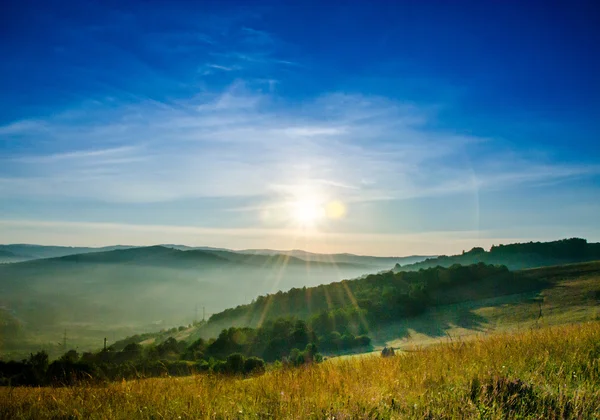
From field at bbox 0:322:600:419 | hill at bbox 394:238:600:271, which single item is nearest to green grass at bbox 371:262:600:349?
field at bbox 0:322:600:419

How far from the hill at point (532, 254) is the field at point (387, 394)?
140m

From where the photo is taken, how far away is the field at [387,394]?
5.50 metres

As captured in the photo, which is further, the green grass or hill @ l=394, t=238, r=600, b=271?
hill @ l=394, t=238, r=600, b=271

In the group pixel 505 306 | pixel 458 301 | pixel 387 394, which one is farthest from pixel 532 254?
pixel 387 394

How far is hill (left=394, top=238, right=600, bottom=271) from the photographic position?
474ft

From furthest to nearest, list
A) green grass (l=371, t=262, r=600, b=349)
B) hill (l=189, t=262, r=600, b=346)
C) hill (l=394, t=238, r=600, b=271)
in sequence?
1. hill (l=394, t=238, r=600, b=271)
2. hill (l=189, t=262, r=600, b=346)
3. green grass (l=371, t=262, r=600, b=349)

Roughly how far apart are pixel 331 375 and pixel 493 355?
11.7ft

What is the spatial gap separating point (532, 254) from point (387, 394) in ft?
565

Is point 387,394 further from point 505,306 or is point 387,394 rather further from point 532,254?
point 532,254

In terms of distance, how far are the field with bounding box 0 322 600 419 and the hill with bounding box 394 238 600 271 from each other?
459 ft

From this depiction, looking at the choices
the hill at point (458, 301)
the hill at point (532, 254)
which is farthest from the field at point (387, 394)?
the hill at point (532, 254)

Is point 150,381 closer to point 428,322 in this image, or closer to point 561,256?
point 428,322

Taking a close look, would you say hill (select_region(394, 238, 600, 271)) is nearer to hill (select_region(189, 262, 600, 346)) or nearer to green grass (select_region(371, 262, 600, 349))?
hill (select_region(189, 262, 600, 346))

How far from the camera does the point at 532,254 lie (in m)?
153
